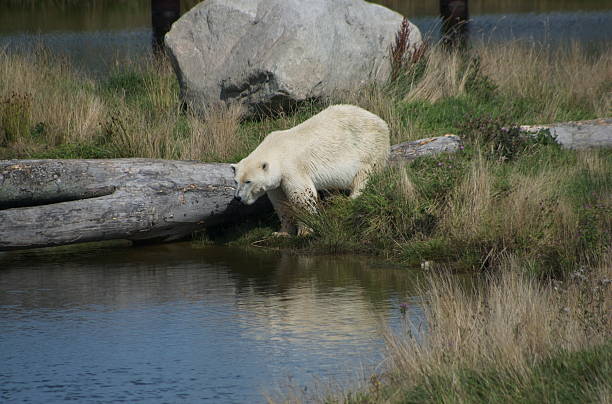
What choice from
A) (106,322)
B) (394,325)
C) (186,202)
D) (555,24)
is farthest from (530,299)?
(555,24)

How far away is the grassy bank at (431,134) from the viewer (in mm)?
9500

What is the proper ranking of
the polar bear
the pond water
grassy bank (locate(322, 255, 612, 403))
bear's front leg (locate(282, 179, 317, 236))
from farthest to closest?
the pond water → bear's front leg (locate(282, 179, 317, 236)) → the polar bear → grassy bank (locate(322, 255, 612, 403))

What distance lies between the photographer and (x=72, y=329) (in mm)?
7793

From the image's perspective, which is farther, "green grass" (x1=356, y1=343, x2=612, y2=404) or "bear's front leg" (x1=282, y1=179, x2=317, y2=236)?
"bear's front leg" (x1=282, y1=179, x2=317, y2=236)

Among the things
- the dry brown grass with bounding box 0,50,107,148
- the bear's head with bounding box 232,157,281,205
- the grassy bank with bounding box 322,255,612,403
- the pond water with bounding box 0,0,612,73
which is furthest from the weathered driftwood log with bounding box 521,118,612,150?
the pond water with bounding box 0,0,612,73

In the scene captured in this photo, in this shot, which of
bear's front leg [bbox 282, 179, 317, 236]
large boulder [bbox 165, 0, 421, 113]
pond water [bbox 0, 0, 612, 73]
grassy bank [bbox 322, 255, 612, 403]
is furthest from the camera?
pond water [bbox 0, 0, 612, 73]

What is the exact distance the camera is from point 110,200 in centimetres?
1034

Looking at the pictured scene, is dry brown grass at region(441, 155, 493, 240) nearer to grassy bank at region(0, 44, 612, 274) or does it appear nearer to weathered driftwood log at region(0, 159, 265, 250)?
grassy bank at region(0, 44, 612, 274)

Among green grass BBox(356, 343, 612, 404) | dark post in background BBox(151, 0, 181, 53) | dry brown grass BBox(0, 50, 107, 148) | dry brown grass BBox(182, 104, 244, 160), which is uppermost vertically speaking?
dark post in background BBox(151, 0, 181, 53)

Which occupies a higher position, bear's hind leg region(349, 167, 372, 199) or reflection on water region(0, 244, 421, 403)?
bear's hind leg region(349, 167, 372, 199)

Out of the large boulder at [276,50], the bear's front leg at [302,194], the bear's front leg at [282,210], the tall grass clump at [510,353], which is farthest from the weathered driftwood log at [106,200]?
the tall grass clump at [510,353]

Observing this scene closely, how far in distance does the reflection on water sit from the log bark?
33 centimetres

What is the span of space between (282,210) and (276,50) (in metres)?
4.19

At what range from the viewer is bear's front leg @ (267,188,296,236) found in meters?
10.8
